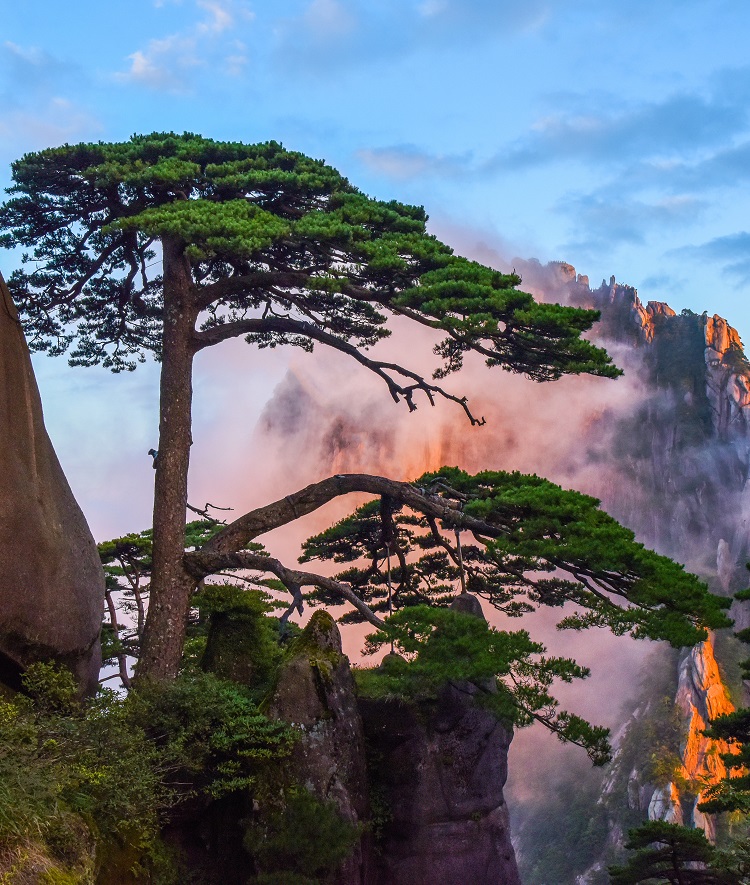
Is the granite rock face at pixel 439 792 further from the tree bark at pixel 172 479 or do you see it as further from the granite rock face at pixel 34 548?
the granite rock face at pixel 34 548

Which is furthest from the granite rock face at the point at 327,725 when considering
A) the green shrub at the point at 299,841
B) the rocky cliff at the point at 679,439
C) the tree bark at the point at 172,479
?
the rocky cliff at the point at 679,439

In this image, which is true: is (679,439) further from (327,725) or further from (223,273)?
(327,725)

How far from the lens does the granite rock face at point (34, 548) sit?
11586 mm

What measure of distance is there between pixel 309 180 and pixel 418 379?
3485mm

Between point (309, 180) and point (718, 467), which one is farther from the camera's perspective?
point (718, 467)

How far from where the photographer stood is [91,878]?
8852mm

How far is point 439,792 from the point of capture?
14.0m

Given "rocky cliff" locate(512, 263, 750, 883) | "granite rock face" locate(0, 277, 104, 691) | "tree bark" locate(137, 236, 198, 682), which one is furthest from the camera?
"rocky cliff" locate(512, 263, 750, 883)

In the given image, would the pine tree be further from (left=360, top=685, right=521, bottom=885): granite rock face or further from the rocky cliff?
the rocky cliff

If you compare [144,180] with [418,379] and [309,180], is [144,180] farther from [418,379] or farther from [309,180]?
[418,379]

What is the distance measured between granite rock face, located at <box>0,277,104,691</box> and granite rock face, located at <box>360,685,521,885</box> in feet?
13.5

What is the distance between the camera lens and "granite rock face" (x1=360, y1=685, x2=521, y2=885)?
13781 millimetres

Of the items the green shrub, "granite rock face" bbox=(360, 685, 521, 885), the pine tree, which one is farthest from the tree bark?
the green shrub

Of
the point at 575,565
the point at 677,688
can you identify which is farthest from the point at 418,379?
the point at 677,688
